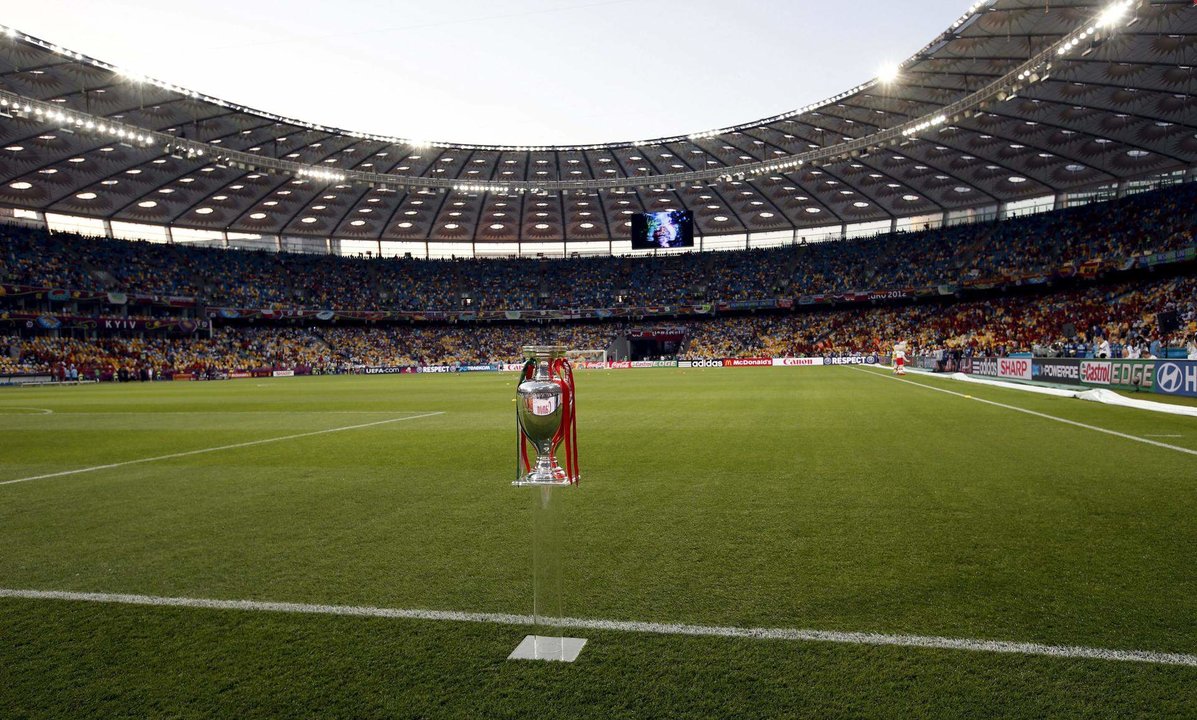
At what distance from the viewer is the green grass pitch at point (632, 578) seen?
246 centimetres

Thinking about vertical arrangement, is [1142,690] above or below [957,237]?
below

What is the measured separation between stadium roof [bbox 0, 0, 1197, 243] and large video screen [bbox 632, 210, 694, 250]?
2662mm

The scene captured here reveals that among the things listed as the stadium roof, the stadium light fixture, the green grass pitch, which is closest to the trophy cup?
the green grass pitch

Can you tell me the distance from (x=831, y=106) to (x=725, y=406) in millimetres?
30553

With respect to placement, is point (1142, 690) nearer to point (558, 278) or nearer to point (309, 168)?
point (309, 168)

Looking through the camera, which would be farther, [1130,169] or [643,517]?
[1130,169]

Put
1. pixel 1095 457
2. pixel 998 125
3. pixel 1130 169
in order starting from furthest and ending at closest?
pixel 1130 169
pixel 998 125
pixel 1095 457

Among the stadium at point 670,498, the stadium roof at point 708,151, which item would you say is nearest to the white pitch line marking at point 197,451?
the stadium at point 670,498

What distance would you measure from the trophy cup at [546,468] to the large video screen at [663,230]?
51.3 m

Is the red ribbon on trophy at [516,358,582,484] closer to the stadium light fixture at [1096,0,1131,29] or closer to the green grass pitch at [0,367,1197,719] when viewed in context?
the green grass pitch at [0,367,1197,719]

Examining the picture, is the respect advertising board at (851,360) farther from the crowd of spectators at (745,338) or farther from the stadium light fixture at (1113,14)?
the stadium light fixture at (1113,14)

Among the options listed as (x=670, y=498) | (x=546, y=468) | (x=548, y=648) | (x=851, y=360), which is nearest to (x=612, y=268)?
(x=851, y=360)

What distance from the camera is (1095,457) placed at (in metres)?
7.73

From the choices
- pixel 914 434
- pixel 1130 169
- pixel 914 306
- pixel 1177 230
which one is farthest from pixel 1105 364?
pixel 914 306
